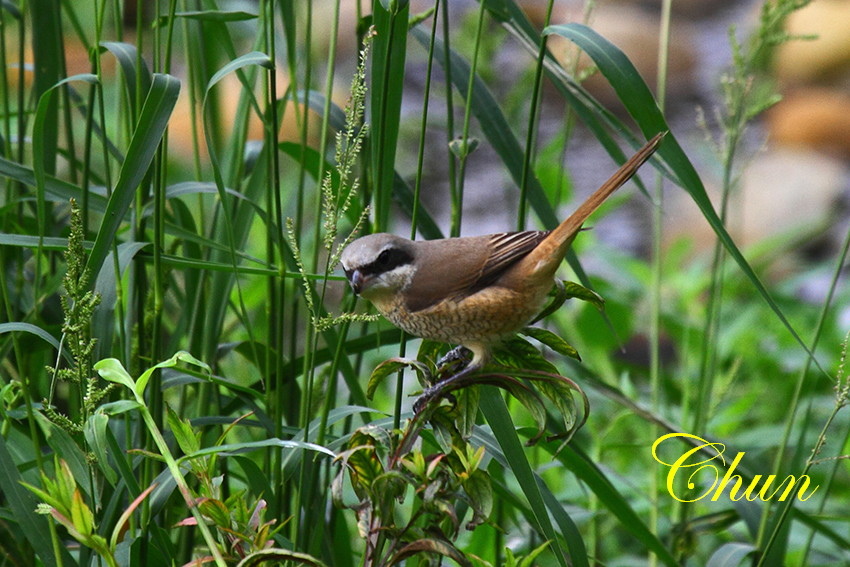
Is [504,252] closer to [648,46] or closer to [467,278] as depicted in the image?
[467,278]

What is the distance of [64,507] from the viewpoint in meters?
0.84

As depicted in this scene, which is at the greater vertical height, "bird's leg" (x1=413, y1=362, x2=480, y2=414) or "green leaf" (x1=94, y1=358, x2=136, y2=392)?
"green leaf" (x1=94, y1=358, x2=136, y2=392)

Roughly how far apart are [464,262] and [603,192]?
17 centimetres

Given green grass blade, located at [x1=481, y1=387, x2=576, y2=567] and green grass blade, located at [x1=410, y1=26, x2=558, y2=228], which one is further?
green grass blade, located at [x1=410, y1=26, x2=558, y2=228]

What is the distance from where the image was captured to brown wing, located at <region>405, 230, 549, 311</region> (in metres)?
1.05

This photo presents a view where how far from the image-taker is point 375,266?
102cm

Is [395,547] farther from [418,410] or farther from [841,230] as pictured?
[841,230]

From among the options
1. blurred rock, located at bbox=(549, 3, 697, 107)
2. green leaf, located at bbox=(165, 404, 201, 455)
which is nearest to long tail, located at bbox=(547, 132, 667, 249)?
green leaf, located at bbox=(165, 404, 201, 455)

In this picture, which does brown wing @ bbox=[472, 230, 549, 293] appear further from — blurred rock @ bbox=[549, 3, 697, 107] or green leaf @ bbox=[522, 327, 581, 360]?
blurred rock @ bbox=[549, 3, 697, 107]

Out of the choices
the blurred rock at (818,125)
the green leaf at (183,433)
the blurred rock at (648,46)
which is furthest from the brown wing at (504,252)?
the blurred rock at (818,125)

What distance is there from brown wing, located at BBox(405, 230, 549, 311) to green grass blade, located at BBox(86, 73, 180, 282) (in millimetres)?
307

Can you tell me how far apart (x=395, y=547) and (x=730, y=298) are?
8.11 feet

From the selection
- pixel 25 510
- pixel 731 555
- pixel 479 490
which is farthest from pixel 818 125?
pixel 25 510

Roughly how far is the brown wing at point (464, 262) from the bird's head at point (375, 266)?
0.02 meters
